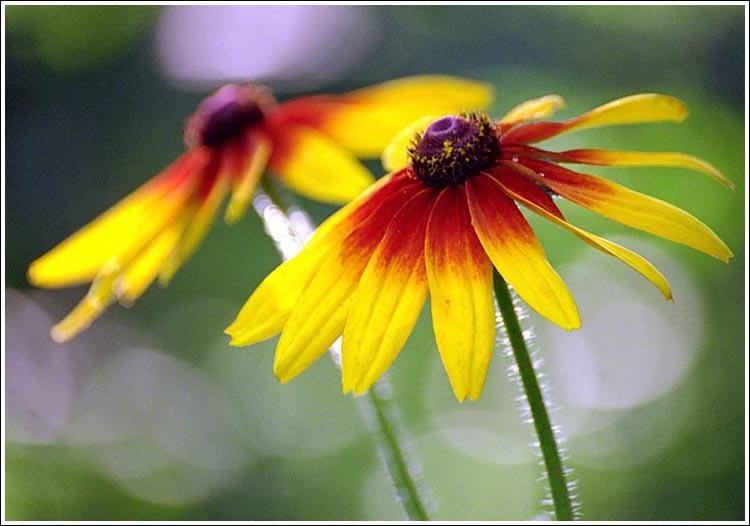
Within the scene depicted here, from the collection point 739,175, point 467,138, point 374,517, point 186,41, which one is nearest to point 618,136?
point 739,175

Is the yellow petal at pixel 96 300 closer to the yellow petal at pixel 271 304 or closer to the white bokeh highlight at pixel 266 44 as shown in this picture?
the yellow petal at pixel 271 304

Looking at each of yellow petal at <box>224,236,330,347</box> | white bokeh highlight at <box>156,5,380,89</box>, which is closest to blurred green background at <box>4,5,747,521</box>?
white bokeh highlight at <box>156,5,380,89</box>

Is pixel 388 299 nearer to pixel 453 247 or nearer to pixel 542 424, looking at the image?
pixel 453 247

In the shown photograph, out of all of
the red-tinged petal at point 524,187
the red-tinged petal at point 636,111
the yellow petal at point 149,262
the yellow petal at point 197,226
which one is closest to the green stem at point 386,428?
the yellow petal at point 197,226

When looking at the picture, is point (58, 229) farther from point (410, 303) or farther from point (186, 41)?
point (410, 303)

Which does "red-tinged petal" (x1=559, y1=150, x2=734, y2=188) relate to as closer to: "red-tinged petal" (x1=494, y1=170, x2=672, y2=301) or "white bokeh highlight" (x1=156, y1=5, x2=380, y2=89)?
"red-tinged petal" (x1=494, y1=170, x2=672, y2=301)

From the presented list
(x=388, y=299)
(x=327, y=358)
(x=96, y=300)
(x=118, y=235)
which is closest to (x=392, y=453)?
(x=388, y=299)
